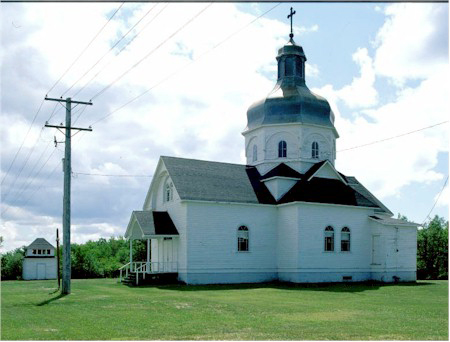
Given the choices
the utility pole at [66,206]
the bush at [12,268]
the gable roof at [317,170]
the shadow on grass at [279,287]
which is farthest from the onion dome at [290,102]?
the bush at [12,268]

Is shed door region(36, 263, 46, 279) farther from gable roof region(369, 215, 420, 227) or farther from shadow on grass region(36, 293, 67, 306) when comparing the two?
gable roof region(369, 215, 420, 227)

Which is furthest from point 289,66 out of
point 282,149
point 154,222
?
point 154,222

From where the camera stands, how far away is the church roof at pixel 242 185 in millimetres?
33750

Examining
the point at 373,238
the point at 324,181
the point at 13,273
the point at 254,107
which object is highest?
the point at 254,107

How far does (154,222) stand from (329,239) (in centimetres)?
1061

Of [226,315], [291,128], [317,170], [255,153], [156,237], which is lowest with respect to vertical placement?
[226,315]

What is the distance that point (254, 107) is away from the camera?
4028 cm

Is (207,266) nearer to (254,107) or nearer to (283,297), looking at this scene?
(283,297)

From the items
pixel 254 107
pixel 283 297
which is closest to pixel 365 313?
pixel 283 297

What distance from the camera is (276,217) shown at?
35.7 m

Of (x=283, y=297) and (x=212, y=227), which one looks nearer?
(x=283, y=297)

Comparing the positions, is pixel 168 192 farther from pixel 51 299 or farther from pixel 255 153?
pixel 51 299

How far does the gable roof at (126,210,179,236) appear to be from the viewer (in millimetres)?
33250

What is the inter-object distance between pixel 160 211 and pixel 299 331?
22.9 meters
